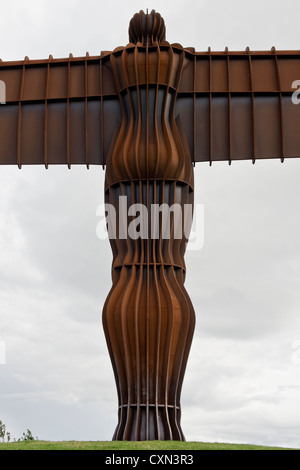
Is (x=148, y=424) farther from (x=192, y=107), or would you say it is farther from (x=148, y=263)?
(x=192, y=107)

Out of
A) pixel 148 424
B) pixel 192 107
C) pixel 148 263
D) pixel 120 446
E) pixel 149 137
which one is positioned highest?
pixel 192 107

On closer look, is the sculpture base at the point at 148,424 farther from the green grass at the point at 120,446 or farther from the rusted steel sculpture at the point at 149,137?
the green grass at the point at 120,446

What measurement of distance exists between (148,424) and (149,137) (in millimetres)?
9924

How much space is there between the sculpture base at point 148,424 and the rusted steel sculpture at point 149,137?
33 millimetres

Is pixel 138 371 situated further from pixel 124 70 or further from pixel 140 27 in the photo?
pixel 140 27

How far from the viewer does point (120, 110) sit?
2870 cm

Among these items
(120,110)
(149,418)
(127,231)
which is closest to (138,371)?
(149,418)

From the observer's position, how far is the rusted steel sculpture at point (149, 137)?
1019 inches

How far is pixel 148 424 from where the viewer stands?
2509 cm

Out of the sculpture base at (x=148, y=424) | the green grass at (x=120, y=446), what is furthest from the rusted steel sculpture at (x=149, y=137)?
the green grass at (x=120, y=446)

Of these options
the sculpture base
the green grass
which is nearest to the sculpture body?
the sculpture base

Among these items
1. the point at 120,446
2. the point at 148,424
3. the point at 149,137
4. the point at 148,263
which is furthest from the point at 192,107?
the point at 120,446

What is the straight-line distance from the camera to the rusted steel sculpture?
84.9ft
